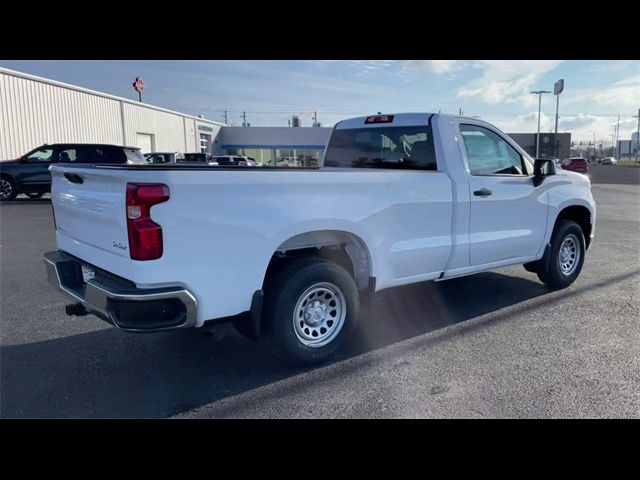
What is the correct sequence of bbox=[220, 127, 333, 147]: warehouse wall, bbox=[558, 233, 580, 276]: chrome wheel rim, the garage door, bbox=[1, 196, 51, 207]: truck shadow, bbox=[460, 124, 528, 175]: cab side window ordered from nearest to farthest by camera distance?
bbox=[460, 124, 528, 175]: cab side window < bbox=[558, 233, 580, 276]: chrome wheel rim < bbox=[1, 196, 51, 207]: truck shadow < the garage door < bbox=[220, 127, 333, 147]: warehouse wall

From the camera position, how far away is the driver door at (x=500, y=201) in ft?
15.9

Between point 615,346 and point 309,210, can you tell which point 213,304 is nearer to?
point 309,210

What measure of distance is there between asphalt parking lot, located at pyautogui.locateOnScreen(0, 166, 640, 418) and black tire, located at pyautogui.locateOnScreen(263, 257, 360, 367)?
0.57 feet

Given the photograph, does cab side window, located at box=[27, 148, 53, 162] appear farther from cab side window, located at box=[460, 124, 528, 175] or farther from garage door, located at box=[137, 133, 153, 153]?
cab side window, located at box=[460, 124, 528, 175]

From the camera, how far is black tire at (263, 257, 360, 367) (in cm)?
354

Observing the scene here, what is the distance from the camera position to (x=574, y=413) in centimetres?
309

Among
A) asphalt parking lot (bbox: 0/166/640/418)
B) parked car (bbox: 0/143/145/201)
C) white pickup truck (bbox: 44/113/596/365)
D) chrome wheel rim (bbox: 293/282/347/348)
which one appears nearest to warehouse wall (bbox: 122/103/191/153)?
parked car (bbox: 0/143/145/201)

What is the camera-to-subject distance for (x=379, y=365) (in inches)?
151

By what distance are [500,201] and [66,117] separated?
24.6 meters

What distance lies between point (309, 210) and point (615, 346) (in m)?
3.22

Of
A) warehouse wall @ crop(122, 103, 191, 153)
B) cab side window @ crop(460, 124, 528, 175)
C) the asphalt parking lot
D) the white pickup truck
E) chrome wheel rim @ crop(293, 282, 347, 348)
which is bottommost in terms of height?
the asphalt parking lot

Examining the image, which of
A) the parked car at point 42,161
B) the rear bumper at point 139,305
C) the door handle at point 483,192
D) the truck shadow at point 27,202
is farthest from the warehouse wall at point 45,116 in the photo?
the door handle at point 483,192

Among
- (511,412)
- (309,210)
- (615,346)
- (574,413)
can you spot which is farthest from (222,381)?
(615,346)

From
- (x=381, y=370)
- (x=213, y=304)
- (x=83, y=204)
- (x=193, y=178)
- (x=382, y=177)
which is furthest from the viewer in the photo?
(x=382, y=177)
